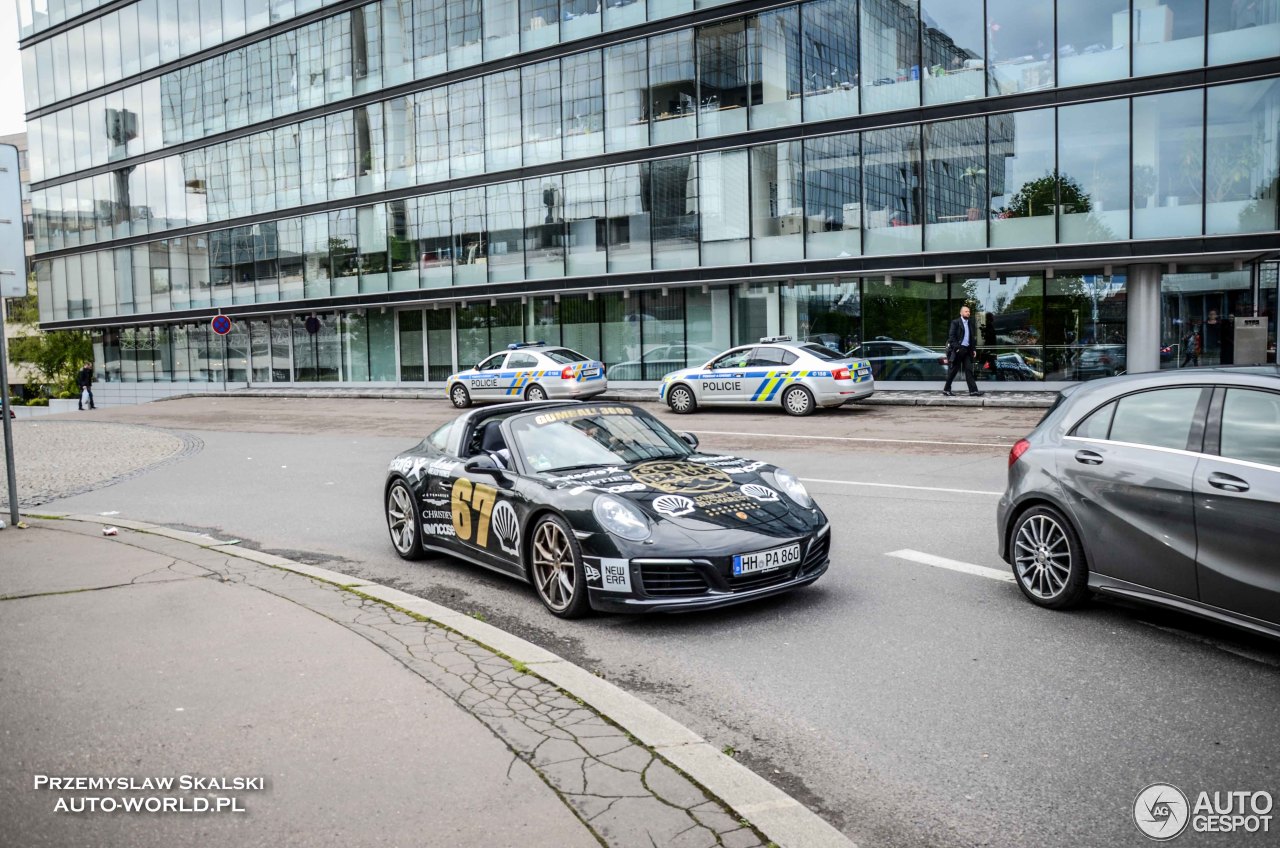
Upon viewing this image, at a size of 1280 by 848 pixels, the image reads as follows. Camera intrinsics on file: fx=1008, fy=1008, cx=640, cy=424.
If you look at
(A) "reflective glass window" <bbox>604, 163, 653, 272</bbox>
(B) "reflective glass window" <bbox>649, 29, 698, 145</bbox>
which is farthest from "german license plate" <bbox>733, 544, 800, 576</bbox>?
(B) "reflective glass window" <bbox>649, 29, 698, 145</bbox>

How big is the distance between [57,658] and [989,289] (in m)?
23.5

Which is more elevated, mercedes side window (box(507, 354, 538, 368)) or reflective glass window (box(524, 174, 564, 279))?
reflective glass window (box(524, 174, 564, 279))

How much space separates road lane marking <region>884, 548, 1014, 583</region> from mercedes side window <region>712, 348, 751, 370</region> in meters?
14.2

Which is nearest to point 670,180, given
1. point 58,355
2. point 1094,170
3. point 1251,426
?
point 1094,170

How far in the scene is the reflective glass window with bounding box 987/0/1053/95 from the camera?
928 inches

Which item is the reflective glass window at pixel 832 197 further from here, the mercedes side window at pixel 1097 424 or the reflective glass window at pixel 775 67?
the mercedes side window at pixel 1097 424

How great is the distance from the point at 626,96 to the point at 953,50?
10.2m

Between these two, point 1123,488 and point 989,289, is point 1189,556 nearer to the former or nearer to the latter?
point 1123,488

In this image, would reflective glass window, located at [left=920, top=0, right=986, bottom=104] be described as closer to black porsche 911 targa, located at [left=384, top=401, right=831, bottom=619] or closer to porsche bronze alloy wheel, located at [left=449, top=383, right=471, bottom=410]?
porsche bronze alloy wheel, located at [left=449, top=383, right=471, bottom=410]

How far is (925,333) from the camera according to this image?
26.1m

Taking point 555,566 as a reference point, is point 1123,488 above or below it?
above

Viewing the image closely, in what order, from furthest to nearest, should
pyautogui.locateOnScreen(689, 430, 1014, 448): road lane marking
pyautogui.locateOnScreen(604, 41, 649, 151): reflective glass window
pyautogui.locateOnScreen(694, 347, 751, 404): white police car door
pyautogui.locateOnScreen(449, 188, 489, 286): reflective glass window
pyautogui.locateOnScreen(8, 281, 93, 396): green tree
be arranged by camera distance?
1. pyautogui.locateOnScreen(8, 281, 93, 396): green tree
2. pyautogui.locateOnScreen(449, 188, 489, 286): reflective glass window
3. pyautogui.locateOnScreen(604, 41, 649, 151): reflective glass window
4. pyautogui.locateOnScreen(694, 347, 751, 404): white police car door
5. pyautogui.locateOnScreen(689, 430, 1014, 448): road lane marking

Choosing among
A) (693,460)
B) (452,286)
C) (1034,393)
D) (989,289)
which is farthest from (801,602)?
(452,286)

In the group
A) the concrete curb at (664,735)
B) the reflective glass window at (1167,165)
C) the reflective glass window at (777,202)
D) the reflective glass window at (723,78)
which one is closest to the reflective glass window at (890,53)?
the reflective glass window at (777,202)
